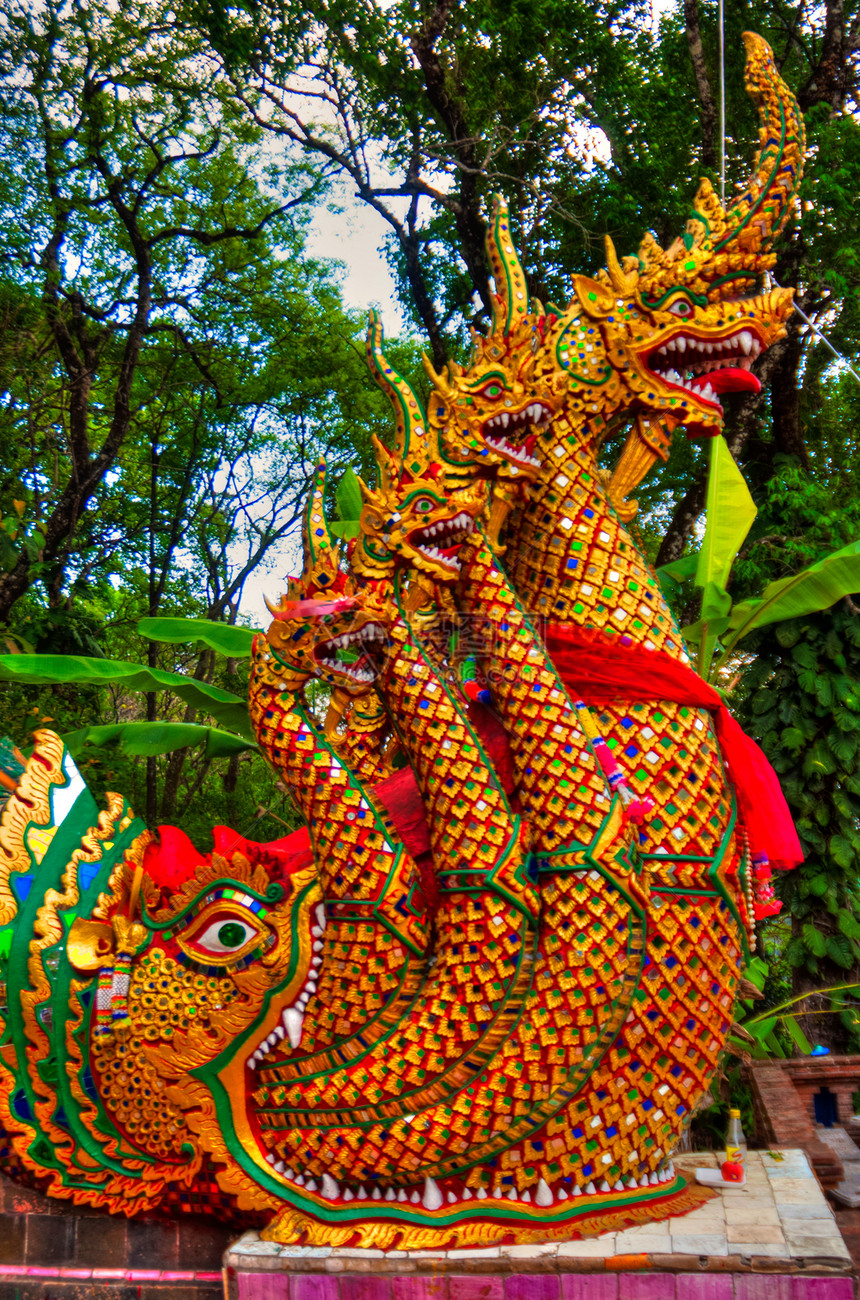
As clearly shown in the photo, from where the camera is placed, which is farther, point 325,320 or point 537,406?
point 325,320

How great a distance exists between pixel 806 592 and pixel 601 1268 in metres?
3.78

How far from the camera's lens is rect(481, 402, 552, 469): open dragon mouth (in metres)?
3.81

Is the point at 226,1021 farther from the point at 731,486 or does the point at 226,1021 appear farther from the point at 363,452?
the point at 363,452

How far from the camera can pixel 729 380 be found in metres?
4.07

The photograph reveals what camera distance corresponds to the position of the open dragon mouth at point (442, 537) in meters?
A: 3.72

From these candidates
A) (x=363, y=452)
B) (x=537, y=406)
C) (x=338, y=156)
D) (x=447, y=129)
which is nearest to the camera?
(x=537, y=406)

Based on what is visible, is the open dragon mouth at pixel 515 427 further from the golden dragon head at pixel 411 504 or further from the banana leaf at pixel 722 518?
the banana leaf at pixel 722 518

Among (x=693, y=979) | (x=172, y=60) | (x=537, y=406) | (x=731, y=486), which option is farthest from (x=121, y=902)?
(x=172, y=60)

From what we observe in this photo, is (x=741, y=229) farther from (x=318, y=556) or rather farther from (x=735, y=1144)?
(x=735, y=1144)

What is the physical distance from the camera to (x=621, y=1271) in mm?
3221

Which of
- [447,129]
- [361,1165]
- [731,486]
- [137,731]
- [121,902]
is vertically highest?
[447,129]

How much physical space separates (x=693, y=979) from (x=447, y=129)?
9.48m

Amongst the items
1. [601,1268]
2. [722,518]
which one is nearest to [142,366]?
[722,518]

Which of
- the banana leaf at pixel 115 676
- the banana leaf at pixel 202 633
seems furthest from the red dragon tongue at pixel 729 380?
the banana leaf at pixel 115 676
